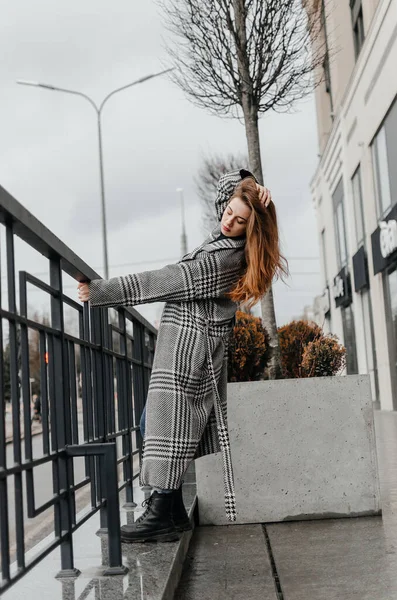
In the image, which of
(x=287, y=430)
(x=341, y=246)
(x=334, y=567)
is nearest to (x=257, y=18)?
(x=287, y=430)

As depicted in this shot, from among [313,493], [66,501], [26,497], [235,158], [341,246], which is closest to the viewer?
[26,497]

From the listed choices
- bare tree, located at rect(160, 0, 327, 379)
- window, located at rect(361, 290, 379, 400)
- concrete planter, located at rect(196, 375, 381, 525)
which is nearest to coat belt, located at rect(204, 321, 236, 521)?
concrete planter, located at rect(196, 375, 381, 525)

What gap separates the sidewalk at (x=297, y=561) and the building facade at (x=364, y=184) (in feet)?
30.1

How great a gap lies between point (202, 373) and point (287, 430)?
58.8 inches

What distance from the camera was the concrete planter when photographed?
16.7 ft

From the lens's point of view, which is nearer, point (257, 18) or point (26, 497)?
point (26, 497)

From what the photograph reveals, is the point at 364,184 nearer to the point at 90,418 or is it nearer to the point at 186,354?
the point at 186,354

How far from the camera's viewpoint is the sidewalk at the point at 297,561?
3371 mm

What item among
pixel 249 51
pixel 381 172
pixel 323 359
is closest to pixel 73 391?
pixel 323 359

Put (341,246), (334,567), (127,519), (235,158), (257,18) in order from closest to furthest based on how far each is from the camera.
A: (334,567) < (127,519) < (257,18) < (235,158) < (341,246)

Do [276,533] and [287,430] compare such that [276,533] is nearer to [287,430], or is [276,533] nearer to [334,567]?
[287,430]

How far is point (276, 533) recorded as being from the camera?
4.75 metres

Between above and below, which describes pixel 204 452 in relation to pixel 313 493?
above

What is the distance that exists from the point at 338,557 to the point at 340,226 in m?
25.3
